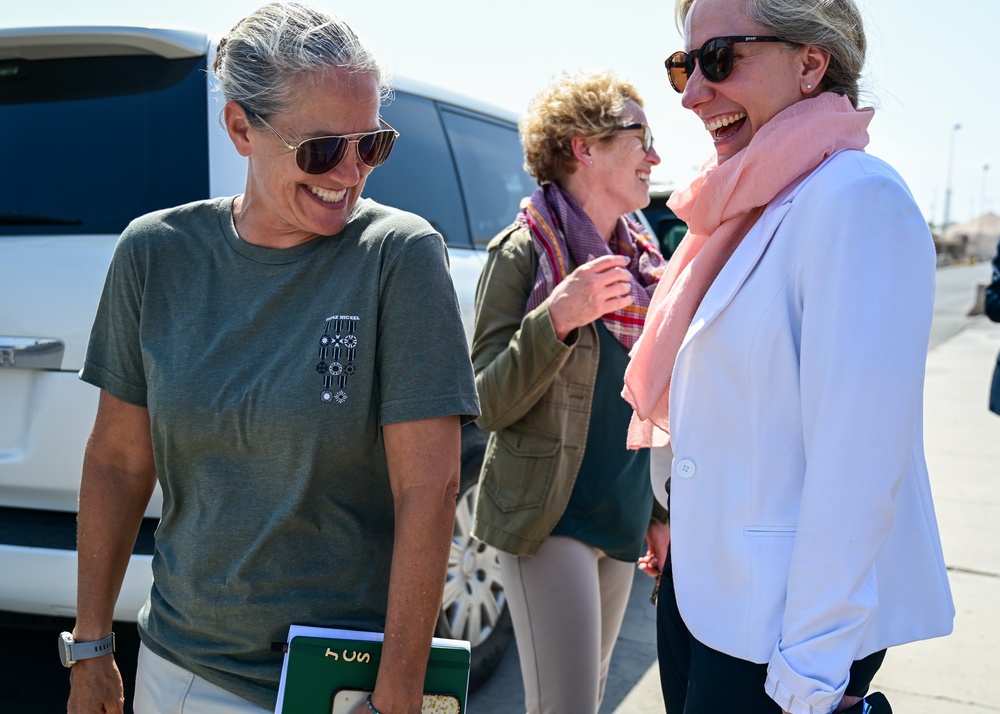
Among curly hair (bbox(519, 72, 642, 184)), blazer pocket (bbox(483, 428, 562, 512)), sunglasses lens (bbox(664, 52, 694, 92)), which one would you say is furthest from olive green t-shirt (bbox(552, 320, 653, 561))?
sunglasses lens (bbox(664, 52, 694, 92))

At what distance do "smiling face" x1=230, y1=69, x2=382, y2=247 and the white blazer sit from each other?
698mm

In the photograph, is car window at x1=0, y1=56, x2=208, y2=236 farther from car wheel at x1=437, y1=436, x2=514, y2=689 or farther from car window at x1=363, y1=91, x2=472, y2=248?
car wheel at x1=437, y1=436, x2=514, y2=689

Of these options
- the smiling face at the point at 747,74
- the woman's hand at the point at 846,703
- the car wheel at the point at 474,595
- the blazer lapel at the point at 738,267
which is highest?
the smiling face at the point at 747,74

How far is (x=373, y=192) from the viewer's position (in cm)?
350

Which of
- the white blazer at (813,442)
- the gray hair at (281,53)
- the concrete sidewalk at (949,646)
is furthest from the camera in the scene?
the concrete sidewalk at (949,646)

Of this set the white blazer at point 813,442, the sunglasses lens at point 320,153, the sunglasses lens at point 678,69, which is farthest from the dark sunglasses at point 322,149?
the white blazer at point 813,442

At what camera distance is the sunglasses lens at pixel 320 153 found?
1.72 metres

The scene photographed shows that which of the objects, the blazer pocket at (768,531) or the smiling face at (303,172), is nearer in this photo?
the blazer pocket at (768,531)

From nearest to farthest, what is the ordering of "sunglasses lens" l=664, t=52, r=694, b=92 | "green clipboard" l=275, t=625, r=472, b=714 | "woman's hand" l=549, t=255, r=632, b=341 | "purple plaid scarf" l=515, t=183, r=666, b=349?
"green clipboard" l=275, t=625, r=472, b=714 → "sunglasses lens" l=664, t=52, r=694, b=92 → "woman's hand" l=549, t=255, r=632, b=341 → "purple plaid scarf" l=515, t=183, r=666, b=349

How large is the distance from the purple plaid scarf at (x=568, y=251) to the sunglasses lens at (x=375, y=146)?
843 mm

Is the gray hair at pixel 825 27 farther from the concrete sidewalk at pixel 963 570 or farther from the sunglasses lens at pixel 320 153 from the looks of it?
the concrete sidewalk at pixel 963 570

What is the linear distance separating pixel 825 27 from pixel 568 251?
1.15 m

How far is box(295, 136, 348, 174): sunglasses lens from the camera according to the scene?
1725 millimetres

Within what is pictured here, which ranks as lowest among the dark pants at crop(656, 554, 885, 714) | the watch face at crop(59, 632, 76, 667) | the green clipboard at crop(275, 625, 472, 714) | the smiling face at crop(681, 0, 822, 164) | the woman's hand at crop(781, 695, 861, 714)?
the watch face at crop(59, 632, 76, 667)
